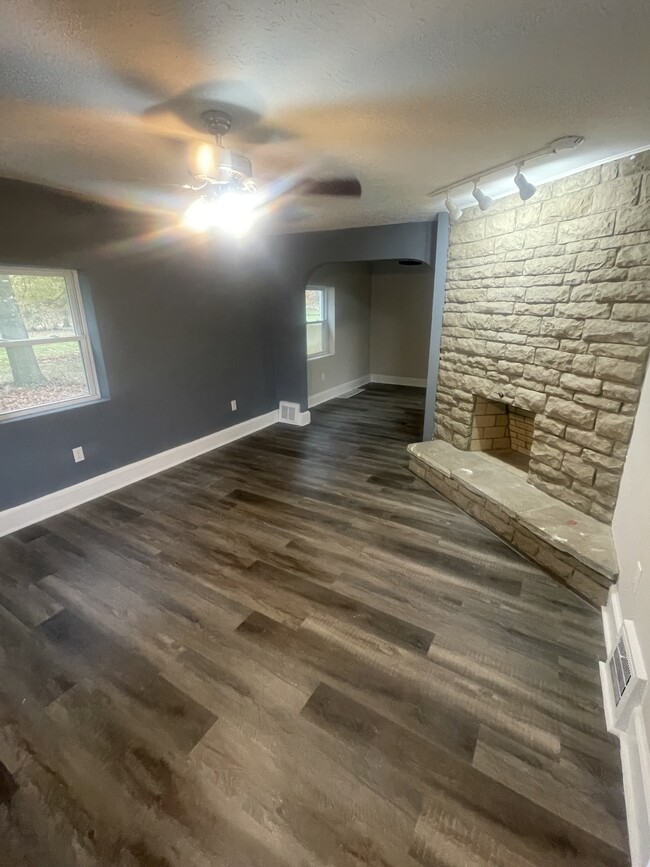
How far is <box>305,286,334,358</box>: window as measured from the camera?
5785 mm

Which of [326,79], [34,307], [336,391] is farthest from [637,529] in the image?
[336,391]

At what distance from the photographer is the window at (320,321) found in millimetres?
5785

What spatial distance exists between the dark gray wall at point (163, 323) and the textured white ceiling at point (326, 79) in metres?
0.75

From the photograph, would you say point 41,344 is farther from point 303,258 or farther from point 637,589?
point 637,589

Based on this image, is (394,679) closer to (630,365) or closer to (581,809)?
(581,809)

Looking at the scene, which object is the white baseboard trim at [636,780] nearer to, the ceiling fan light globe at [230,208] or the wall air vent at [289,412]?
the ceiling fan light globe at [230,208]

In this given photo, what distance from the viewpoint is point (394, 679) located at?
1681 millimetres

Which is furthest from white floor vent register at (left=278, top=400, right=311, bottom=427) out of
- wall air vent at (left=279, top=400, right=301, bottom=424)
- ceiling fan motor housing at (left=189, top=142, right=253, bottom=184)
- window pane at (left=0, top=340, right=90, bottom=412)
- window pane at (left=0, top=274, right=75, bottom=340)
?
ceiling fan motor housing at (left=189, top=142, right=253, bottom=184)

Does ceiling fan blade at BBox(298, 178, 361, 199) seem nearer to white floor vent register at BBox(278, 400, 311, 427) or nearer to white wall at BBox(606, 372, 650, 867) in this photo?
white wall at BBox(606, 372, 650, 867)

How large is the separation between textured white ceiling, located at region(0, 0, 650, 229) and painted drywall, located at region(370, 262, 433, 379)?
4548 millimetres

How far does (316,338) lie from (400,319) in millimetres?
1866

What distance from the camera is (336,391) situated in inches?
253

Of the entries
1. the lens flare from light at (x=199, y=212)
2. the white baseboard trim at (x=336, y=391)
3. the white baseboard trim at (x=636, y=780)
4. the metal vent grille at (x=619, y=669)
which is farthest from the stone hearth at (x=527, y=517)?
the white baseboard trim at (x=336, y=391)

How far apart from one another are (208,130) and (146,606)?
2.36 metres
